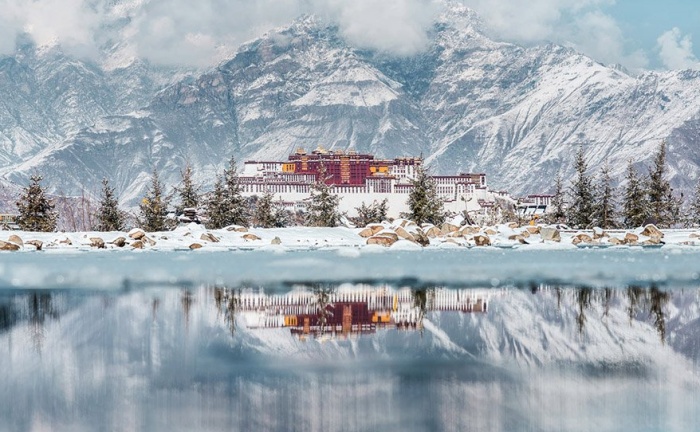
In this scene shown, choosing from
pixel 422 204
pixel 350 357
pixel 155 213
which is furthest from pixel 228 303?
pixel 422 204

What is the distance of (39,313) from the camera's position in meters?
19.0

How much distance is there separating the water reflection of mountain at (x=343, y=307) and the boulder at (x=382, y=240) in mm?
33976

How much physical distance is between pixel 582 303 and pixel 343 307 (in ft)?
20.3

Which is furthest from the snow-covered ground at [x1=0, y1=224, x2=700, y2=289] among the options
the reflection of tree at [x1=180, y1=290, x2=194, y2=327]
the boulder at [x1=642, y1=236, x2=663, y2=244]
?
the boulder at [x1=642, y1=236, x2=663, y2=244]

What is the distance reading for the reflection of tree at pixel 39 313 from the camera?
1535cm

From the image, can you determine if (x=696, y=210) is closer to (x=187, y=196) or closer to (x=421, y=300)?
(x=187, y=196)

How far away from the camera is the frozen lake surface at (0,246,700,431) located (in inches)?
389

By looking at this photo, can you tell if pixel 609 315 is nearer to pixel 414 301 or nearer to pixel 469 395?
pixel 414 301

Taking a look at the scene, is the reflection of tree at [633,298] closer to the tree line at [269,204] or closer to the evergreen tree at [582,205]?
the tree line at [269,204]

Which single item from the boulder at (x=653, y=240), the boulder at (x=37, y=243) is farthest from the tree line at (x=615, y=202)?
the boulder at (x=37, y=243)

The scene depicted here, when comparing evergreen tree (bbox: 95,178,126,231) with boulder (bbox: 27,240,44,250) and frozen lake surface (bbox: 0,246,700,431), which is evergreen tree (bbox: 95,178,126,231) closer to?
boulder (bbox: 27,240,44,250)

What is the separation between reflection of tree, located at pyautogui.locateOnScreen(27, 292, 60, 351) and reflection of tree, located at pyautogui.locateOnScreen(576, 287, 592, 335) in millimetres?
10386

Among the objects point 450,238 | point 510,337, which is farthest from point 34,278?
point 450,238

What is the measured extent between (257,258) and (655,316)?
92.9ft
